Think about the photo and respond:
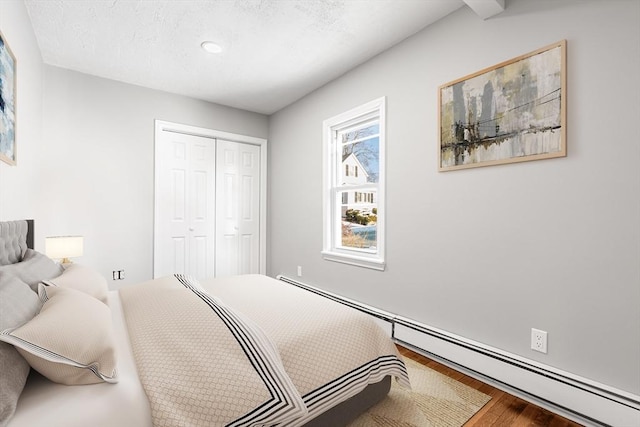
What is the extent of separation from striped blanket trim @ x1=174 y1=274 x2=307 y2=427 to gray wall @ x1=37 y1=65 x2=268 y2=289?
2.59 metres

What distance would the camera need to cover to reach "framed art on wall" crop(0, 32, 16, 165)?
1.64 metres

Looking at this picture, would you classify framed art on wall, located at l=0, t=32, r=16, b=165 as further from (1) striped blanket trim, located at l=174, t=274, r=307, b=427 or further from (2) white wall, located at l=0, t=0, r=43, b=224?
(1) striped blanket trim, located at l=174, t=274, r=307, b=427

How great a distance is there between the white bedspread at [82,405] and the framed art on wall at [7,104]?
1.43 m

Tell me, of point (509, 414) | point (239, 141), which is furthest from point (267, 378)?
point (239, 141)

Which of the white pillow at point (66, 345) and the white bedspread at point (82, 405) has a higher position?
the white pillow at point (66, 345)

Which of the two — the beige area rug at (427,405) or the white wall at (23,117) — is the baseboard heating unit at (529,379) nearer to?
the beige area rug at (427,405)

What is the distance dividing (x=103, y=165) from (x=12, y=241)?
1.70 m

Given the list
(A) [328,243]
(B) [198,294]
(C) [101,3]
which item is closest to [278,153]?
(A) [328,243]

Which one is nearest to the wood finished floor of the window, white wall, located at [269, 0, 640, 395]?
white wall, located at [269, 0, 640, 395]

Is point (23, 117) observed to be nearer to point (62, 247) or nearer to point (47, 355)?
point (62, 247)

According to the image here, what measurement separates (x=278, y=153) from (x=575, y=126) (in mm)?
3245

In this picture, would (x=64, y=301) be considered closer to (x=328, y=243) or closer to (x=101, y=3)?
(x=101, y=3)

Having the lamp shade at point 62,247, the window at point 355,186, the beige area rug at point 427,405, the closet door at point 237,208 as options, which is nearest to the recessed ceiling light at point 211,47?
the window at point 355,186

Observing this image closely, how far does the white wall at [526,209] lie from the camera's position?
1.47m
